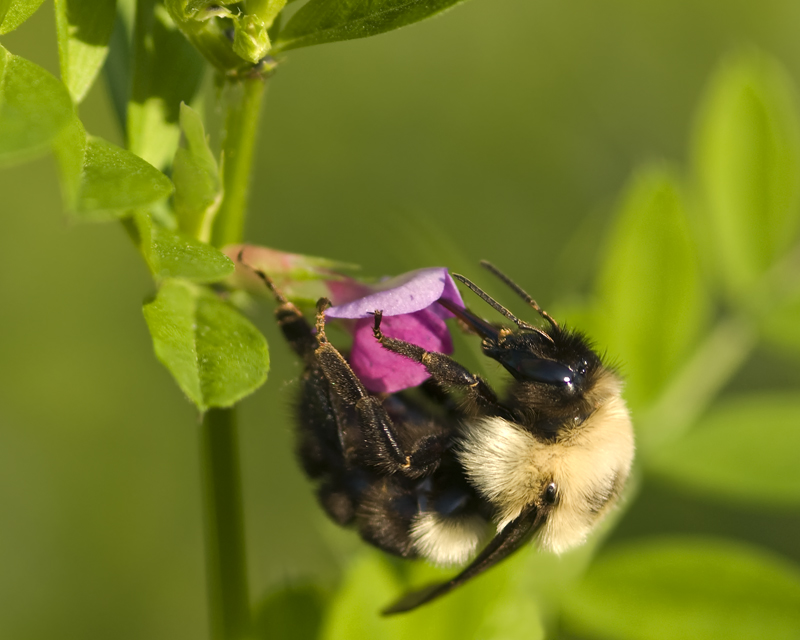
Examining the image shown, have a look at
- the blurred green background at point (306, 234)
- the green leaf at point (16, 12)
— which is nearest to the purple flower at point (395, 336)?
the green leaf at point (16, 12)

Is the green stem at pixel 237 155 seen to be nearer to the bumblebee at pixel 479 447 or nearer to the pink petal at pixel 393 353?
the bumblebee at pixel 479 447

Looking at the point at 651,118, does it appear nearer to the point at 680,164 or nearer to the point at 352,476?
the point at 680,164

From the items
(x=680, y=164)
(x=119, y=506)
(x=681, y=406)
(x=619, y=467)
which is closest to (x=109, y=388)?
(x=119, y=506)

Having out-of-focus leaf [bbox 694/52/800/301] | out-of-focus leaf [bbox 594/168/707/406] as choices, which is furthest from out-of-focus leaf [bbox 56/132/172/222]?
out-of-focus leaf [bbox 694/52/800/301]

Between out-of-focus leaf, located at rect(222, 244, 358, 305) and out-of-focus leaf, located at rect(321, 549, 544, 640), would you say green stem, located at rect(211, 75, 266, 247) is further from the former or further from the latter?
out-of-focus leaf, located at rect(321, 549, 544, 640)

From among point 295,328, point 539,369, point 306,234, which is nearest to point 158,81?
point 295,328

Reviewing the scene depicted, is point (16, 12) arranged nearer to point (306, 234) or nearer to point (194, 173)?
point (194, 173)
